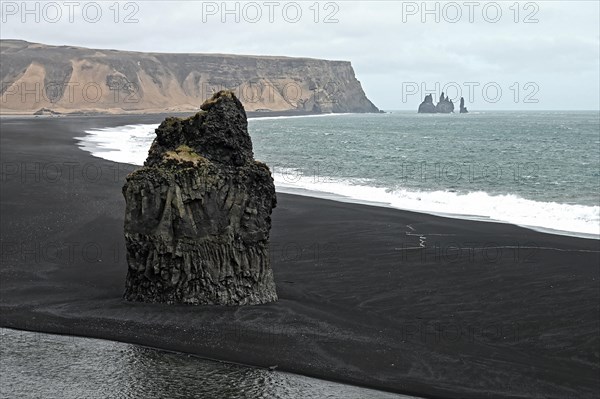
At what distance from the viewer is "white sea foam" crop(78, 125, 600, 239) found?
84.7ft

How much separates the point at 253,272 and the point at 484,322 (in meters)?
5.01

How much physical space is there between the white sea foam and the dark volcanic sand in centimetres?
285

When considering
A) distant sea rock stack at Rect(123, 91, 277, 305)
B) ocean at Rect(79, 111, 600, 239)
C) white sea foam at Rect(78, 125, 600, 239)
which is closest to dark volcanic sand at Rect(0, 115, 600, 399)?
distant sea rock stack at Rect(123, 91, 277, 305)

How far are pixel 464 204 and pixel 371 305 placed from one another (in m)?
16.6

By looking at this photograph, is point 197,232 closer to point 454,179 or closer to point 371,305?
point 371,305

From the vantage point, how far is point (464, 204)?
30.6 m

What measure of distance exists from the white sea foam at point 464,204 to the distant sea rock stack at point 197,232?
12788 millimetres

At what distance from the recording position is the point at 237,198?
50.2 ft

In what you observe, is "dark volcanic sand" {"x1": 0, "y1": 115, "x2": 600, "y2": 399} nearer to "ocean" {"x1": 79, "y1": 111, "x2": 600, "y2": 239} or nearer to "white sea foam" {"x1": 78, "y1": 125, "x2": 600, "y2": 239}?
"white sea foam" {"x1": 78, "y1": 125, "x2": 600, "y2": 239}

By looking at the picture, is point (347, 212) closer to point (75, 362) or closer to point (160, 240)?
point (160, 240)

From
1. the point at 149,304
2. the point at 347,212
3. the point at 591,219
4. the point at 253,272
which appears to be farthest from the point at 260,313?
the point at 591,219

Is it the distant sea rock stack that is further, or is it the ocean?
the ocean

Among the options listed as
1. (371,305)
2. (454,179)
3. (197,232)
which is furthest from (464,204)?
(197,232)

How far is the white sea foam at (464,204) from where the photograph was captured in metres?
25.8
